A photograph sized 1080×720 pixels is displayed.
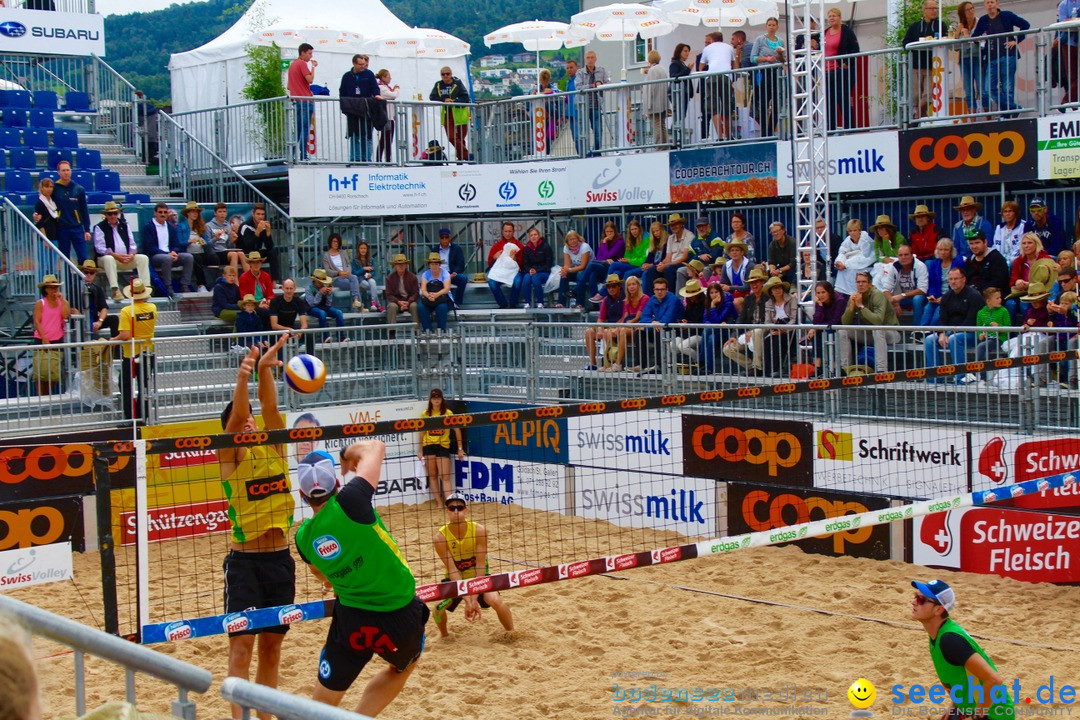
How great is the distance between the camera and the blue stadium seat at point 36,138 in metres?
18.3

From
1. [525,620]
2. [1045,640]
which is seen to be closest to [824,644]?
[1045,640]

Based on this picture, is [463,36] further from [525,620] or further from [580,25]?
[525,620]

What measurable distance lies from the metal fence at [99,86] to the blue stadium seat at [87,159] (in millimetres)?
1479

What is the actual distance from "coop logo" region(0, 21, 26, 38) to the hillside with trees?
27548 millimetres

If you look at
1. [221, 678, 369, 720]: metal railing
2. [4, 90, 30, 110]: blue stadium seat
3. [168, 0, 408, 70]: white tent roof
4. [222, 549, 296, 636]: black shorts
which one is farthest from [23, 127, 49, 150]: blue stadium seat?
[221, 678, 369, 720]: metal railing

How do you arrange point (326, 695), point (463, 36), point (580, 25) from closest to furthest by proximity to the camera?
point (326, 695) < point (580, 25) < point (463, 36)

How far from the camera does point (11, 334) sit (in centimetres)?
1551

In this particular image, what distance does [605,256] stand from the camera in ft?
56.6

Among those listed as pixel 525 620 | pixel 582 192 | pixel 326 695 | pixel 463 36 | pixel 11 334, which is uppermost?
pixel 463 36

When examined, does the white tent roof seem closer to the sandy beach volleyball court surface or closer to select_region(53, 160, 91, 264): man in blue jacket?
select_region(53, 160, 91, 264): man in blue jacket

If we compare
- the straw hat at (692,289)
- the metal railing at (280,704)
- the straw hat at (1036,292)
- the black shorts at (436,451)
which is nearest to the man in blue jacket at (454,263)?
the black shorts at (436,451)

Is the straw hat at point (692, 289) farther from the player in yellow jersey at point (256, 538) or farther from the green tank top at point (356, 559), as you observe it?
the green tank top at point (356, 559)

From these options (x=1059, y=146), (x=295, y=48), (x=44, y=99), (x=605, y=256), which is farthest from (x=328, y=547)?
(x=295, y=48)

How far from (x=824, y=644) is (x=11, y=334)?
1108 centimetres
